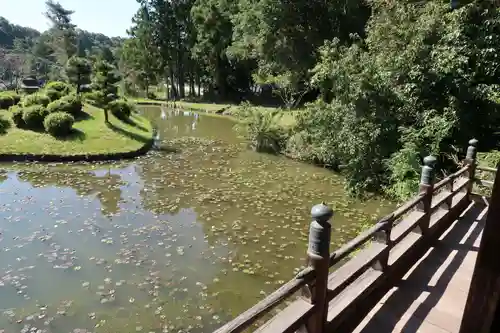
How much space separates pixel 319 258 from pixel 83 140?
1371 centimetres

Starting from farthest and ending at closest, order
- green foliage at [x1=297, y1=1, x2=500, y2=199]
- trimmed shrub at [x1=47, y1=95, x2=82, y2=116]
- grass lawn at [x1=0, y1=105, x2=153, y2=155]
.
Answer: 1. trimmed shrub at [x1=47, y1=95, x2=82, y2=116]
2. grass lawn at [x1=0, y1=105, x2=153, y2=155]
3. green foliage at [x1=297, y1=1, x2=500, y2=199]

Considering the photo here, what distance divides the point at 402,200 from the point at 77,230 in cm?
718

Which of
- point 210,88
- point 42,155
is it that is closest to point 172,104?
point 210,88

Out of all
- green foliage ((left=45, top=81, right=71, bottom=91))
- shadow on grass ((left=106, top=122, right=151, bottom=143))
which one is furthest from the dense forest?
green foliage ((left=45, top=81, right=71, bottom=91))

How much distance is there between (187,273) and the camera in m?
5.86

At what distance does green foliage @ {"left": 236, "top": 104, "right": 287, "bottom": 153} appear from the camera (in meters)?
15.1

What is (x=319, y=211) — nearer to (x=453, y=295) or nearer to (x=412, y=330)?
(x=412, y=330)

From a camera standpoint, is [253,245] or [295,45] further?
[295,45]

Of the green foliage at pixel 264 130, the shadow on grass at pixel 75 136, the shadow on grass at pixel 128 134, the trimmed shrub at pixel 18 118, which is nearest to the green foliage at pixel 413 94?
the green foliage at pixel 264 130

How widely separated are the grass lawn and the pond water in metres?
1.23

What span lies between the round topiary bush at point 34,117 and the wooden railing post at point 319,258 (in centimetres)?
1559

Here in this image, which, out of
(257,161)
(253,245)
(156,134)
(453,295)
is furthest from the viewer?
(156,134)

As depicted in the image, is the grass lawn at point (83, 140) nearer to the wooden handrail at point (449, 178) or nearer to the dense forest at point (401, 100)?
the dense forest at point (401, 100)

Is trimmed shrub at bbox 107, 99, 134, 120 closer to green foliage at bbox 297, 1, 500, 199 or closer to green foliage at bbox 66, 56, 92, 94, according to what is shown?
green foliage at bbox 66, 56, 92, 94
